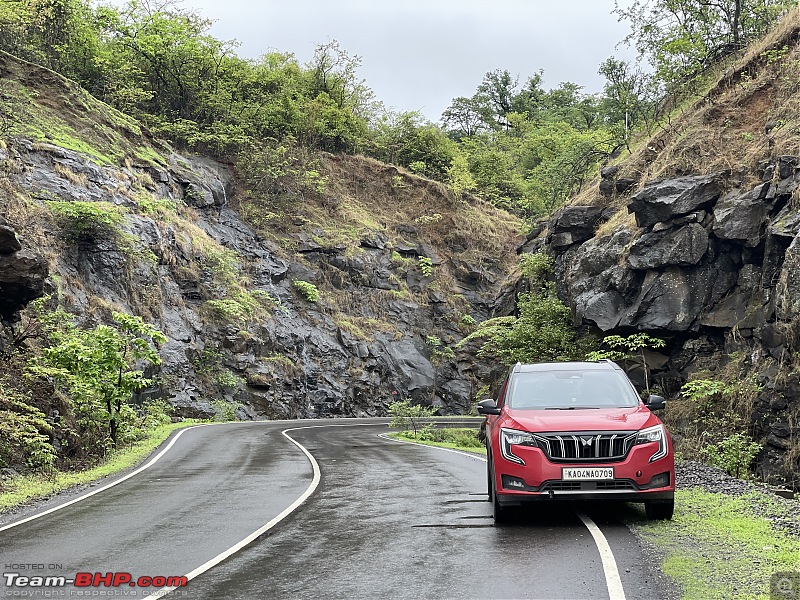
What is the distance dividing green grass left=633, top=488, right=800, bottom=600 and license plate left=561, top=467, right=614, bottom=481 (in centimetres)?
74

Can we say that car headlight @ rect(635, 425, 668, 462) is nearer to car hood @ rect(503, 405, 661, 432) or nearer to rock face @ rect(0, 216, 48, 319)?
car hood @ rect(503, 405, 661, 432)

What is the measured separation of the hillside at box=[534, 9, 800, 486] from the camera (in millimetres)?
18203

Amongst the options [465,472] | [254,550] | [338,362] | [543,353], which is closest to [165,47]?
[338,362]

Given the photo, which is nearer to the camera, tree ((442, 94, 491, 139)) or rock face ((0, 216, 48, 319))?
rock face ((0, 216, 48, 319))

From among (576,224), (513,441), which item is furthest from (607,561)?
(576,224)

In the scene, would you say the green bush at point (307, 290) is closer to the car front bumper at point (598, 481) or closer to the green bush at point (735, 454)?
the green bush at point (735, 454)

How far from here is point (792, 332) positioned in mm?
17484

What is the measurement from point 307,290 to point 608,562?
38.5m

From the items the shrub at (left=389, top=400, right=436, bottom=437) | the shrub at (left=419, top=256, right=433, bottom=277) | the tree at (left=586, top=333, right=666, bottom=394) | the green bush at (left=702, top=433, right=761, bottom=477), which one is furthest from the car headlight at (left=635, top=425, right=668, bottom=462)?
the shrub at (left=419, top=256, right=433, bottom=277)

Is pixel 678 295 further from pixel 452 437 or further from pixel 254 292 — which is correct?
pixel 254 292

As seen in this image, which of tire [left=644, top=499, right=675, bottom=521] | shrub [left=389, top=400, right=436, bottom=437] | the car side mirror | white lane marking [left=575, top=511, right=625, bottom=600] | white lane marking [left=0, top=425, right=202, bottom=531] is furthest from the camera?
shrub [left=389, top=400, right=436, bottom=437]

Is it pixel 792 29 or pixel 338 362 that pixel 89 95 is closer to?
pixel 338 362

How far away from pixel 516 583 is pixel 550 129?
221ft

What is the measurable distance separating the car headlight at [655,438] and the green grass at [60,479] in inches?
363
